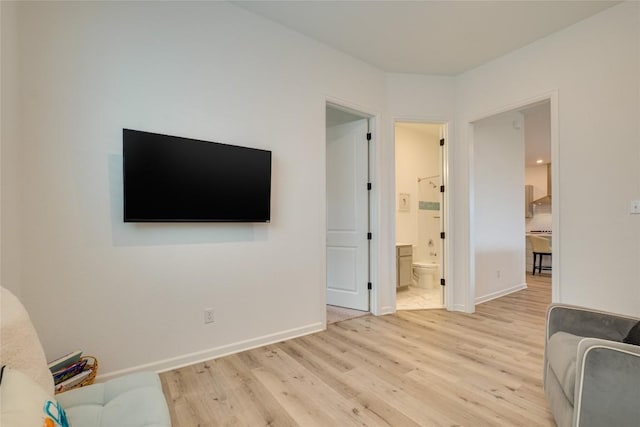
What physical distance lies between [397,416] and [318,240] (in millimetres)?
1716

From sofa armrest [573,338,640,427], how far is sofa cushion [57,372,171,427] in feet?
5.40

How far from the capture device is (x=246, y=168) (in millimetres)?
2566

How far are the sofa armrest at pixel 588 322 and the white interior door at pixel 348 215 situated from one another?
2.06 metres

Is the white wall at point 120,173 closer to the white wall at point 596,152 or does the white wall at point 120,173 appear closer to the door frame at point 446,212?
the door frame at point 446,212

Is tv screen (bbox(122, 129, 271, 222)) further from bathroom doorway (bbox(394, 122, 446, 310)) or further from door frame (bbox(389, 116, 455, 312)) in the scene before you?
bathroom doorway (bbox(394, 122, 446, 310))

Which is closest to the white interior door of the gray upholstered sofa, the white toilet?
the white toilet

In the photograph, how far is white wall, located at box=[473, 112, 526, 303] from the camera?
425 centimetres

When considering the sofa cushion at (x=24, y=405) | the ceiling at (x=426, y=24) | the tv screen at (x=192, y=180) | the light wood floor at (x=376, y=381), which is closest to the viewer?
the sofa cushion at (x=24, y=405)

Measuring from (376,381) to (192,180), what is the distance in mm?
2008

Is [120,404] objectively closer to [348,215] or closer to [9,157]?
[9,157]

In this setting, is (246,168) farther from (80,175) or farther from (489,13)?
(489,13)

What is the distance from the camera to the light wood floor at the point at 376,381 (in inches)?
67.9

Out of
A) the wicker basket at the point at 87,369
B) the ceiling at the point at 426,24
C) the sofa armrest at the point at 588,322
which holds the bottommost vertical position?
the wicker basket at the point at 87,369

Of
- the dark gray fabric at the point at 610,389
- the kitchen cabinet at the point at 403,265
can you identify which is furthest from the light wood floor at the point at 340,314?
the dark gray fabric at the point at 610,389
